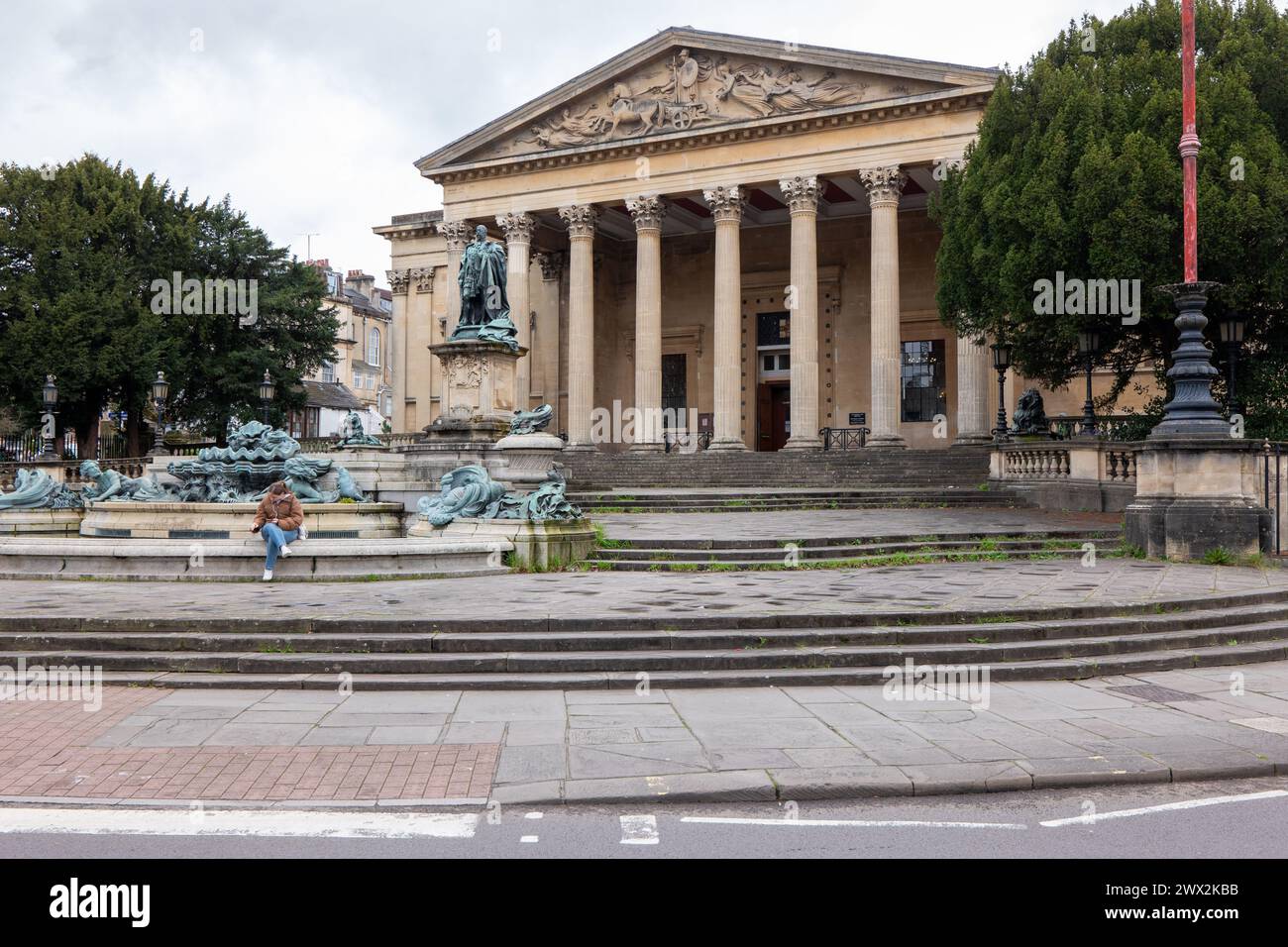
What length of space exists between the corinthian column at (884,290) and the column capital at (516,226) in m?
12.5

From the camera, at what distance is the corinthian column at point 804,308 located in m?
31.7

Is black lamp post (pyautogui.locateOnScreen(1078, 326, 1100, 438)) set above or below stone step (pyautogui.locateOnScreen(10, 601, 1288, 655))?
above

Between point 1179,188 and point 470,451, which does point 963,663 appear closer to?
point 470,451

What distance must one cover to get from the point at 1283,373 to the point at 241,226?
37.1 m

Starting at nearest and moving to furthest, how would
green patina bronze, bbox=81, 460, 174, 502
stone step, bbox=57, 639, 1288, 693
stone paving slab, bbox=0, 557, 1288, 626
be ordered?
stone step, bbox=57, 639, 1288, 693, stone paving slab, bbox=0, 557, 1288, 626, green patina bronze, bbox=81, 460, 174, 502

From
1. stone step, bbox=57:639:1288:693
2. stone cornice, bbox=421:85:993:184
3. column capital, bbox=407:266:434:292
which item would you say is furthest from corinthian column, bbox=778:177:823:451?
stone step, bbox=57:639:1288:693

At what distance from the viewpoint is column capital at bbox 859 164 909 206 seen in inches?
1224

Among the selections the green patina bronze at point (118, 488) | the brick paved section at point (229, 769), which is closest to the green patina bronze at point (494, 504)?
the green patina bronze at point (118, 488)

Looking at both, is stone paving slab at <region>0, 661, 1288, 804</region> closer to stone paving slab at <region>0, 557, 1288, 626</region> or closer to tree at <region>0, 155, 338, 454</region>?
stone paving slab at <region>0, 557, 1288, 626</region>

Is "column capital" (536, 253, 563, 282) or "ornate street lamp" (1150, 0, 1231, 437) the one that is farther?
"column capital" (536, 253, 563, 282)

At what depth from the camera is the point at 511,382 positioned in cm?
1962

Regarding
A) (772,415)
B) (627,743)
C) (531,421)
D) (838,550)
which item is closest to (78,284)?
(772,415)

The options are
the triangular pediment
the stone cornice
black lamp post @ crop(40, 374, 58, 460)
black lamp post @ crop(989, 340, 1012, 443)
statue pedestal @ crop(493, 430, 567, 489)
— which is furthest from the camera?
the triangular pediment

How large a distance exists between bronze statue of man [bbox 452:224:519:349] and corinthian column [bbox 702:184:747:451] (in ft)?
48.6
